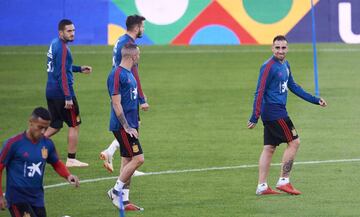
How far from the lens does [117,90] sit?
1586cm

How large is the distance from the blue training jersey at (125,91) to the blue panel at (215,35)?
22.4 m

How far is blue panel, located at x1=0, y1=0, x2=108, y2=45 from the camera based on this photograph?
125 ft

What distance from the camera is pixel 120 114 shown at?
1573 cm

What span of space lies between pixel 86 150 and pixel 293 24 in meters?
17.5

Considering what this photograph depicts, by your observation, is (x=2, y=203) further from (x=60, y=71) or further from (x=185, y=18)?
(x=185, y=18)

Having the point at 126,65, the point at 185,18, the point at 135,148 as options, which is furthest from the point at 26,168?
→ the point at 185,18

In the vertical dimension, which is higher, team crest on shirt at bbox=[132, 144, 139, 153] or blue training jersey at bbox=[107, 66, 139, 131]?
blue training jersey at bbox=[107, 66, 139, 131]

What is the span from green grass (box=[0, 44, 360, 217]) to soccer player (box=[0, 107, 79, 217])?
9.34 ft

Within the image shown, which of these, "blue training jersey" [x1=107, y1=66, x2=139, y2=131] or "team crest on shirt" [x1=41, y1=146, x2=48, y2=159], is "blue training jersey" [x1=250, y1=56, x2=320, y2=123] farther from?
"team crest on shirt" [x1=41, y1=146, x2=48, y2=159]

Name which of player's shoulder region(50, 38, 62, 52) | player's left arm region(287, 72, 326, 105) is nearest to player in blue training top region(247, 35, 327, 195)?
player's left arm region(287, 72, 326, 105)

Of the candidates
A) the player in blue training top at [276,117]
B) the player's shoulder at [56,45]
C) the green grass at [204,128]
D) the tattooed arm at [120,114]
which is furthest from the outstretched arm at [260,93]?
the player's shoulder at [56,45]

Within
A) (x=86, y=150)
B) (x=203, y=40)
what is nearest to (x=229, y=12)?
(x=203, y=40)

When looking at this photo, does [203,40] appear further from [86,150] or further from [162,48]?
[86,150]

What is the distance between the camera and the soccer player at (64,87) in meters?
19.7
